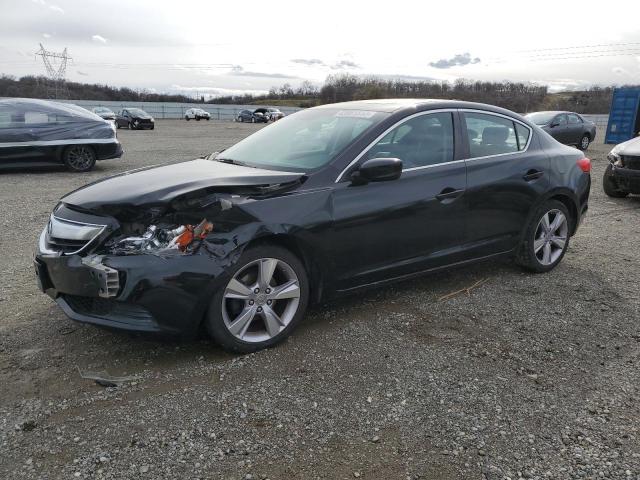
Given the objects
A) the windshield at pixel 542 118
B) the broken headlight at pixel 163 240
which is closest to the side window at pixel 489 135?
the broken headlight at pixel 163 240

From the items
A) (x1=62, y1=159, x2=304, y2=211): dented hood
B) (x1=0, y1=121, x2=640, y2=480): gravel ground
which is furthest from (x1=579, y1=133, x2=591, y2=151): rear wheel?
(x1=62, y1=159, x2=304, y2=211): dented hood

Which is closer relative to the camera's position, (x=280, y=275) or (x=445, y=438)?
(x=445, y=438)

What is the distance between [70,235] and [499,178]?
3396 millimetres

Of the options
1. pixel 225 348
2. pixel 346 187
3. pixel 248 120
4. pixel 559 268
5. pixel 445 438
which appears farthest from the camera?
pixel 248 120

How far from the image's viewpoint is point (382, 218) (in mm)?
4000

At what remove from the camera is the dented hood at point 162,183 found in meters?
3.40

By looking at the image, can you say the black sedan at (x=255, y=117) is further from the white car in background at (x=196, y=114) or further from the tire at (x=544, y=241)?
the tire at (x=544, y=241)

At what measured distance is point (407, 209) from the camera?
412 cm

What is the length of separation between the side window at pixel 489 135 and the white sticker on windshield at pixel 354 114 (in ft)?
3.01

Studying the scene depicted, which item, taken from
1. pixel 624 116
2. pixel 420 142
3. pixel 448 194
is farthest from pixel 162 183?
pixel 624 116

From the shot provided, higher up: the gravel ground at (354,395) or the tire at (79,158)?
the tire at (79,158)

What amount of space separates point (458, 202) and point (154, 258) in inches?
97.0

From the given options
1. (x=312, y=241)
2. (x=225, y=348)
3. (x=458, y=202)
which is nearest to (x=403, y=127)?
(x=458, y=202)

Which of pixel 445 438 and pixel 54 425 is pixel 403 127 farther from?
pixel 54 425
